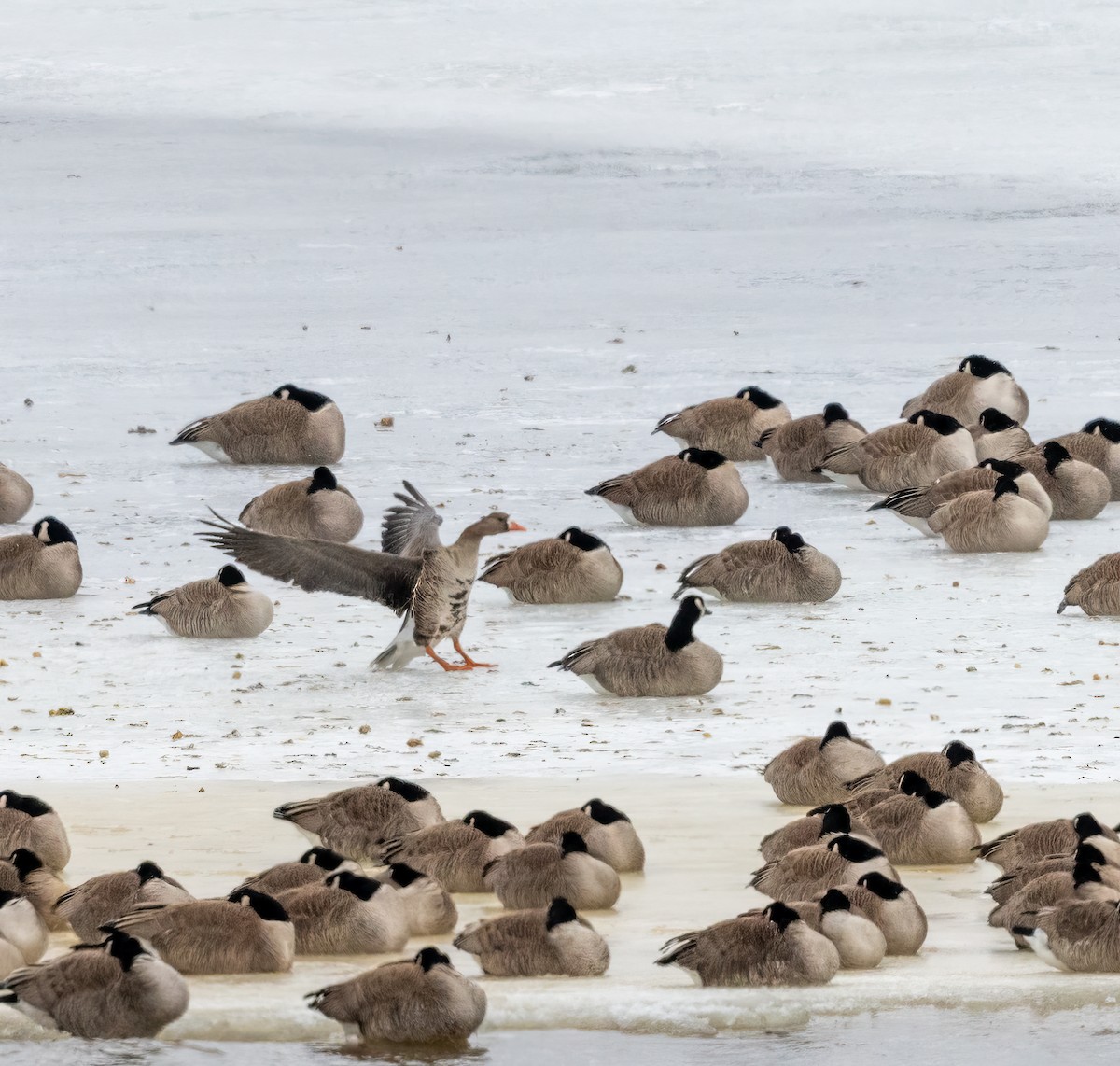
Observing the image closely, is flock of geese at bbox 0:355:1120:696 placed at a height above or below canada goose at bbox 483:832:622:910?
above

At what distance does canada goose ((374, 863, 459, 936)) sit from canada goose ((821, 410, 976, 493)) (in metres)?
7.92

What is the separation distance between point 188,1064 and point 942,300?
55.2 feet

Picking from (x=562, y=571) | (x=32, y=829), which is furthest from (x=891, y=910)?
(x=562, y=571)

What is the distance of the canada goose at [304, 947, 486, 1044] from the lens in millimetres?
5547

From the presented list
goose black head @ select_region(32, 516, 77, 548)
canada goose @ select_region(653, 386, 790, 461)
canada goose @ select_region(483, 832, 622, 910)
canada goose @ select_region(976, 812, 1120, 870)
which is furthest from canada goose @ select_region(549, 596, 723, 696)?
canada goose @ select_region(653, 386, 790, 461)

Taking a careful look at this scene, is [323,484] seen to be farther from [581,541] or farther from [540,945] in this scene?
[540,945]

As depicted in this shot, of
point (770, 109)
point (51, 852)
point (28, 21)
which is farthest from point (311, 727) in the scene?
point (28, 21)

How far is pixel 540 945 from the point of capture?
5938mm

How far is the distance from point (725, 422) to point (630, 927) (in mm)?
9067

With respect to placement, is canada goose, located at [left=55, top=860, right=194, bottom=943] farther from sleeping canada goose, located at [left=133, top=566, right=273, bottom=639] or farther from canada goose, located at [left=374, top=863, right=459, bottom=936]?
sleeping canada goose, located at [left=133, top=566, right=273, bottom=639]

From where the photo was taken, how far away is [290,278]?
23.0 metres

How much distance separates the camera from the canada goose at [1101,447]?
13.6 m

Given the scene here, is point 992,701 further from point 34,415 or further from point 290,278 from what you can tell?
point 290,278

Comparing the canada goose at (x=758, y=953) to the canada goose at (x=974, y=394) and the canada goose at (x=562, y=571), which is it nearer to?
the canada goose at (x=562, y=571)
